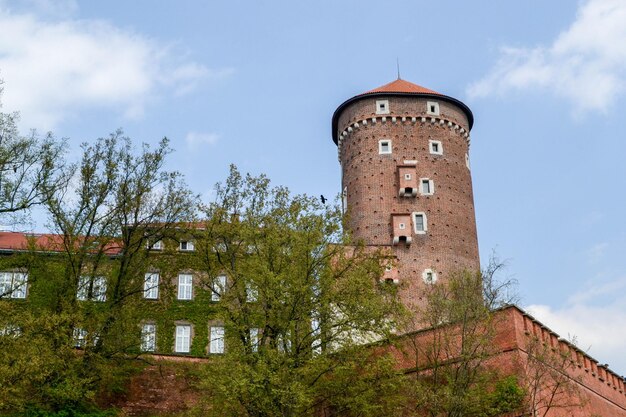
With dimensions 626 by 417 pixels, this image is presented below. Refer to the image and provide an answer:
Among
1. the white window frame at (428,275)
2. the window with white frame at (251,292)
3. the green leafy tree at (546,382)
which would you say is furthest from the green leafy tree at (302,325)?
the white window frame at (428,275)

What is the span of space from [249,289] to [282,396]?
4.07 metres

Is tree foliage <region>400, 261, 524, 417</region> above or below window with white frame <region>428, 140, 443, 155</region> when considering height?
below

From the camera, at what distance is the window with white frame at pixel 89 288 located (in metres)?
28.2

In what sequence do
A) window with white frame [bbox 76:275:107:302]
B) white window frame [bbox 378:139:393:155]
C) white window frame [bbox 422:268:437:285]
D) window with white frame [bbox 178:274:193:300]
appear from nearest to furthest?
window with white frame [bbox 76:275:107:302] → window with white frame [bbox 178:274:193:300] → white window frame [bbox 422:268:437:285] → white window frame [bbox 378:139:393:155]

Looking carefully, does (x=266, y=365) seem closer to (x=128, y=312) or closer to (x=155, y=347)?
(x=128, y=312)

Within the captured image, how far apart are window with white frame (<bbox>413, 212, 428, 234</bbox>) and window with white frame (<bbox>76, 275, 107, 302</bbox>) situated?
657 inches

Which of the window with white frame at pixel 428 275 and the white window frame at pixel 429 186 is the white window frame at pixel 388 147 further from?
the window with white frame at pixel 428 275

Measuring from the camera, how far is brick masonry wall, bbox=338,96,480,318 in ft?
132

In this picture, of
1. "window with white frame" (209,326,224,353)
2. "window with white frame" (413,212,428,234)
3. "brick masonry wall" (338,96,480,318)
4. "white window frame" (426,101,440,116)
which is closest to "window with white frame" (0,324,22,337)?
"window with white frame" (209,326,224,353)

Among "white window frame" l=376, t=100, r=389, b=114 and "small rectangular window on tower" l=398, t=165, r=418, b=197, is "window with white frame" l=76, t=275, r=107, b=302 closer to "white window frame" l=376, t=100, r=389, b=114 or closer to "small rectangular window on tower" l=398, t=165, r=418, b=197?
"small rectangular window on tower" l=398, t=165, r=418, b=197

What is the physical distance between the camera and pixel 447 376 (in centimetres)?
2238

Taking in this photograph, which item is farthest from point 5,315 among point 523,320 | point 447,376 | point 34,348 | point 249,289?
point 523,320

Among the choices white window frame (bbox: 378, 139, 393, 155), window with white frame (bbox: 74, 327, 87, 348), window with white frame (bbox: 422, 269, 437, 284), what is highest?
white window frame (bbox: 378, 139, 393, 155)

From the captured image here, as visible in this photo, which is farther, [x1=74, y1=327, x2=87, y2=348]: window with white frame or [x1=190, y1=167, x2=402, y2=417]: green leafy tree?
[x1=74, y1=327, x2=87, y2=348]: window with white frame
